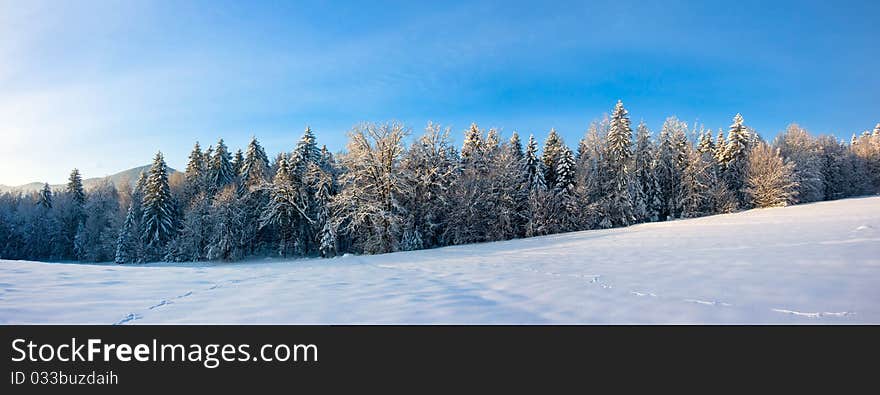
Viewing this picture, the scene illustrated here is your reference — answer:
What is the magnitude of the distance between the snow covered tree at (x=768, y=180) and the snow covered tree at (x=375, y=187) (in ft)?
123

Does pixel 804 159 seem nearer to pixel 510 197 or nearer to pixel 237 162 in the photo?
pixel 510 197

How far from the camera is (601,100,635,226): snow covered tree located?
112 ft

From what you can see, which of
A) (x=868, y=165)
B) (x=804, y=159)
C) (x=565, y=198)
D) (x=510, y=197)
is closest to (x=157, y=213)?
(x=510, y=197)

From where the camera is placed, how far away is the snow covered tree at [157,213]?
37875 millimetres

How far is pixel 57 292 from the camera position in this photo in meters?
5.01

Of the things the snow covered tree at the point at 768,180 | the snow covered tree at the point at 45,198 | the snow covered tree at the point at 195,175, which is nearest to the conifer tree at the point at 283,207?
the snow covered tree at the point at 195,175

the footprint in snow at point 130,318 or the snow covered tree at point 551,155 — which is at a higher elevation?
the snow covered tree at point 551,155

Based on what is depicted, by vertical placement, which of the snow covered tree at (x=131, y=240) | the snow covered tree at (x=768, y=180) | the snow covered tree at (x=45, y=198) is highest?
the snow covered tree at (x=45, y=198)

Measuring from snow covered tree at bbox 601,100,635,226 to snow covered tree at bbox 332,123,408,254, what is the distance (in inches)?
845

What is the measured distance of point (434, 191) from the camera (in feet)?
90.6

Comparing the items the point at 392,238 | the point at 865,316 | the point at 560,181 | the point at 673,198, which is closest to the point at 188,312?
the point at 865,316

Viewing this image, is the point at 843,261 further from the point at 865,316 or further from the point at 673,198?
the point at 673,198

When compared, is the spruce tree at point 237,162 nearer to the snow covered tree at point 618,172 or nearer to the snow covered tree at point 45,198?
the snow covered tree at point 45,198
